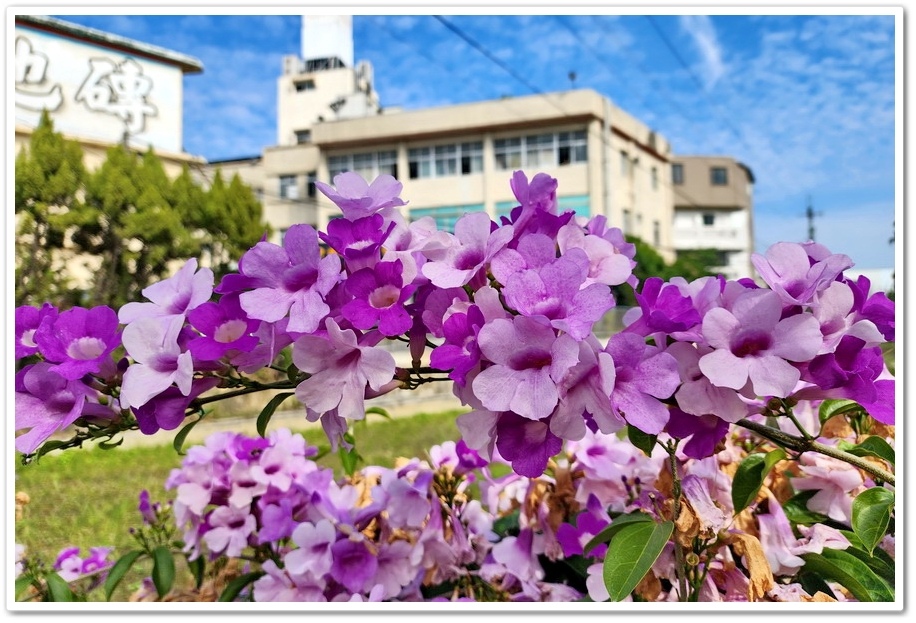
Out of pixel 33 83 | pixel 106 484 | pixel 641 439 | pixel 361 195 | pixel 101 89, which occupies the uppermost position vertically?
pixel 101 89

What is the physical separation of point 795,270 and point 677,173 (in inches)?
1122

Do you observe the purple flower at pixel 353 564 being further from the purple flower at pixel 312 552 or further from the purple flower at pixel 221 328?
the purple flower at pixel 221 328

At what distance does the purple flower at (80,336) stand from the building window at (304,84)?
21.7 meters

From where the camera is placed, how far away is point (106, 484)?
12.4 feet

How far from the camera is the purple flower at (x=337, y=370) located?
0.52m

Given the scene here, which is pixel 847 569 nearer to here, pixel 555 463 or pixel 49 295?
pixel 555 463

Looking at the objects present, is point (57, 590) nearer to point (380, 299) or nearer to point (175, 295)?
point (175, 295)

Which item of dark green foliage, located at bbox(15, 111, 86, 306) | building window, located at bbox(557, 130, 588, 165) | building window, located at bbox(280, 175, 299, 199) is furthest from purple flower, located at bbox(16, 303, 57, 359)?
building window, located at bbox(280, 175, 299, 199)

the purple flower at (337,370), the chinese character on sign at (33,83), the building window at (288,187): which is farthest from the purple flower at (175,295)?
the building window at (288,187)

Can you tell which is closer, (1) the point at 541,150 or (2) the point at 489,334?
(2) the point at 489,334

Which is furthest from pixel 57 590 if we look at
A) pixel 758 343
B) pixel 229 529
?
pixel 758 343

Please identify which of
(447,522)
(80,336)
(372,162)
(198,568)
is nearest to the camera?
(80,336)

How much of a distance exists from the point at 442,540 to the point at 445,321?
1.75ft

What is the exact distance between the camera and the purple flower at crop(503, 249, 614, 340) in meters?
0.49
